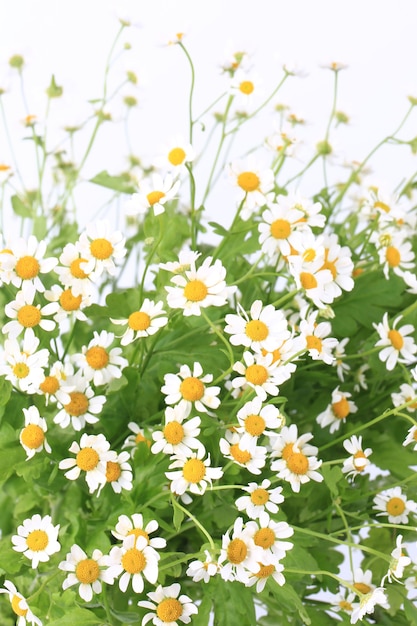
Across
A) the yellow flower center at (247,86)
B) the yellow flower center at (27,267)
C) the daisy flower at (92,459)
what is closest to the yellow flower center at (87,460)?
the daisy flower at (92,459)

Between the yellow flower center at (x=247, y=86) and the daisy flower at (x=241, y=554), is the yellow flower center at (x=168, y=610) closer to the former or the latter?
the daisy flower at (x=241, y=554)

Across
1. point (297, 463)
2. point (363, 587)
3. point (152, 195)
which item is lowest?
point (363, 587)

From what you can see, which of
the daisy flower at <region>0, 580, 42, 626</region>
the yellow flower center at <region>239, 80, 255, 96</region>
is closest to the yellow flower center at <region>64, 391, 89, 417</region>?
the daisy flower at <region>0, 580, 42, 626</region>

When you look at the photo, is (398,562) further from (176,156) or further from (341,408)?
(176,156)

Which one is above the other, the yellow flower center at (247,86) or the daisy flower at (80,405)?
the yellow flower center at (247,86)

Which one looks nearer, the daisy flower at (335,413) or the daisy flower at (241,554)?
the daisy flower at (241,554)

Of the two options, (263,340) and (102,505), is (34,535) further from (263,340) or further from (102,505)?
(263,340)

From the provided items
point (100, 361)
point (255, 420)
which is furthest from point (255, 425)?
point (100, 361)
